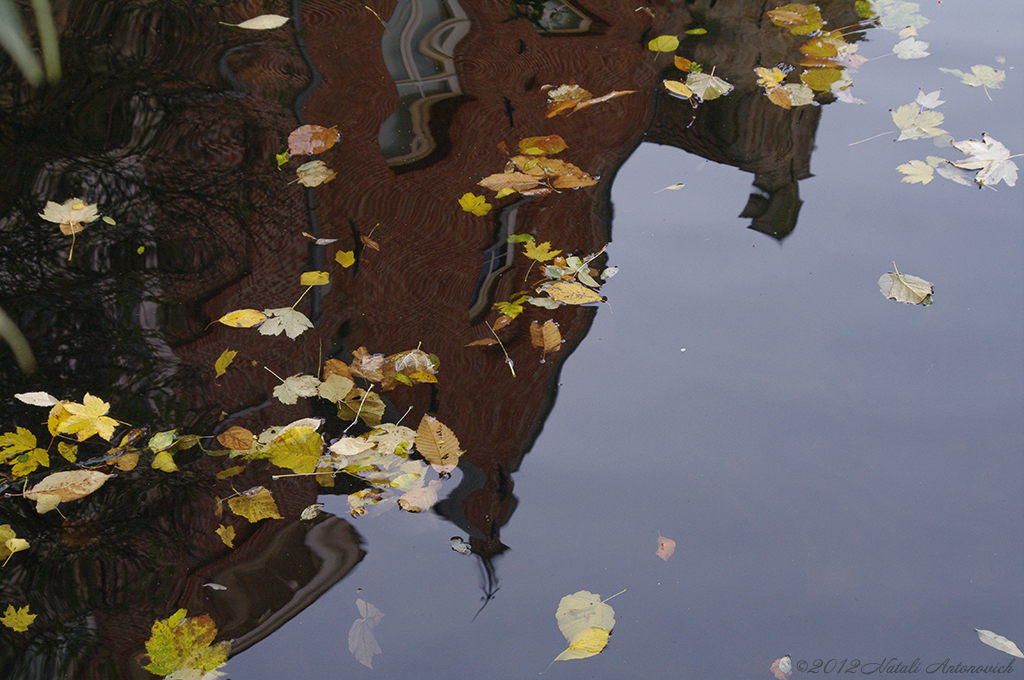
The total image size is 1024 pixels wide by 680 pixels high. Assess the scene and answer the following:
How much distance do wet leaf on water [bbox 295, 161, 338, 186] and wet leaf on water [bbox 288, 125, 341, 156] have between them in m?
0.06

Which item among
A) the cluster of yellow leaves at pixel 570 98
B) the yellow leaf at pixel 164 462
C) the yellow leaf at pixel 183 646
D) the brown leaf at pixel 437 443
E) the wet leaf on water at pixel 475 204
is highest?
the cluster of yellow leaves at pixel 570 98

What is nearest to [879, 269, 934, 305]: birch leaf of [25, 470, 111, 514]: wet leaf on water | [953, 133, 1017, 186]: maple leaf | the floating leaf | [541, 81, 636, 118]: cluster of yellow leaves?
[953, 133, 1017, 186]: maple leaf

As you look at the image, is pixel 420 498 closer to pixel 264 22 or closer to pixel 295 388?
pixel 295 388

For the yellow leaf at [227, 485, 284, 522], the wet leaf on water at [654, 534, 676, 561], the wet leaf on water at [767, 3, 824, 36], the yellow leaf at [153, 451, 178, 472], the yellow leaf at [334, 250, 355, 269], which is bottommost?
the wet leaf on water at [654, 534, 676, 561]

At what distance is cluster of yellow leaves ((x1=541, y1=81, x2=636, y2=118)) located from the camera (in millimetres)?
2049

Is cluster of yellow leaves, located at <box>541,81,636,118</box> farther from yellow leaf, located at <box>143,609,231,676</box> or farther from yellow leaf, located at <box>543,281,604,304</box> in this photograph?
yellow leaf, located at <box>143,609,231,676</box>

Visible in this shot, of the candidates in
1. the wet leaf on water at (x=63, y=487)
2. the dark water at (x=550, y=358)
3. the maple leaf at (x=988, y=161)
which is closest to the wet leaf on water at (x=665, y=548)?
the dark water at (x=550, y=358)

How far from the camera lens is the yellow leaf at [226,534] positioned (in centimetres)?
120

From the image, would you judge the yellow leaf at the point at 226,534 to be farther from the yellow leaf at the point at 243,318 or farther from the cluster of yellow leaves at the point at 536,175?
the cluster of yellow leaves at the point at 536,175

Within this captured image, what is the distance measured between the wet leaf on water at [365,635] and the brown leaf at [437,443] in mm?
294

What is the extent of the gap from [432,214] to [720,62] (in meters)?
1.20

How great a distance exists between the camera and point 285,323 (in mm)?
1536

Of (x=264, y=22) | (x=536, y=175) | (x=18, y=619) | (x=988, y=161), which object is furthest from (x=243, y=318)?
(x=988, y=161)

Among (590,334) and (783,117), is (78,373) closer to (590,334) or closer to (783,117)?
(590,334)
